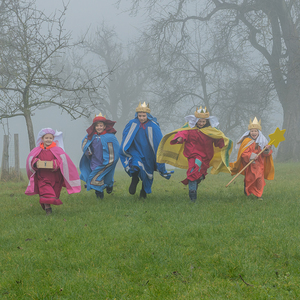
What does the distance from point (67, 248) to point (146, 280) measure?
1.42m

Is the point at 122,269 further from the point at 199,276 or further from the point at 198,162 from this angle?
the point at 198,162

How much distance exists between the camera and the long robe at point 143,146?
8.40m

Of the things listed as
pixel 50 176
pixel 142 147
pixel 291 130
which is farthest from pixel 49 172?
pixel 291 130

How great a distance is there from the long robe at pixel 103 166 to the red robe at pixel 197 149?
174cm

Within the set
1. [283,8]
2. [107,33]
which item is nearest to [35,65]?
[283,8]

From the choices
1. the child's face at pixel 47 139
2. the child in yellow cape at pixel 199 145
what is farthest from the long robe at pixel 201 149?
the child's face at pixel 47 139

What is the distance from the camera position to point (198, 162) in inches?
312

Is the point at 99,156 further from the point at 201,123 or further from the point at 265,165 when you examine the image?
the point at 265,165

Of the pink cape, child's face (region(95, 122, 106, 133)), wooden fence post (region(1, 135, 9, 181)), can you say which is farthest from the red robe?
wooden fence post (region(1, 135, 9, 181))

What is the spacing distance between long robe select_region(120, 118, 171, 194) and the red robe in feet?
2.41

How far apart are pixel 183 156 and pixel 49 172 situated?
3368 mm

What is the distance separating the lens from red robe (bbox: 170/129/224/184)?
791cm

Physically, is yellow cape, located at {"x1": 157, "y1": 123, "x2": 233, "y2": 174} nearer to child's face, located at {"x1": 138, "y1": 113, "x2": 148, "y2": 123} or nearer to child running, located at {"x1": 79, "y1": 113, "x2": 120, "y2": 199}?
child's face, located at {"x1": 138, "y1": 113, "x2": 148, "y2": 123}

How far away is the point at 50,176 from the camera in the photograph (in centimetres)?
712
